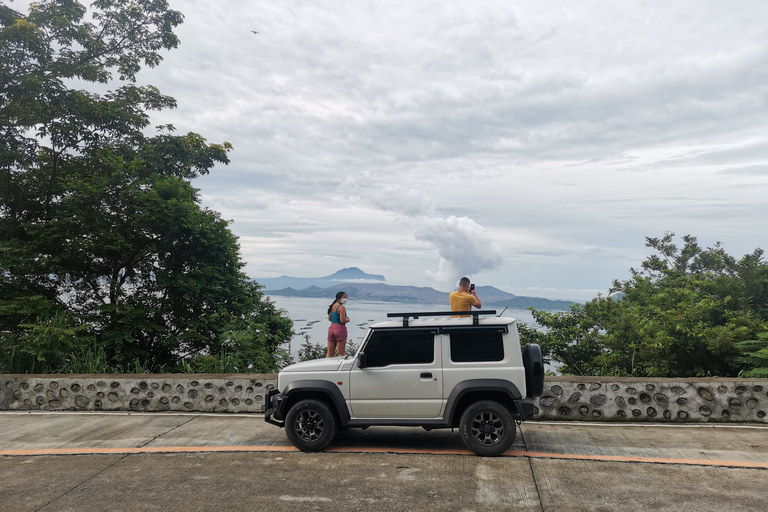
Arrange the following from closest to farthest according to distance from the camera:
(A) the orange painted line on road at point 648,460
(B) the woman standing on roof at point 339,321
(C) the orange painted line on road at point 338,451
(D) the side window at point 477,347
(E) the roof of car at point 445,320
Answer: (A) the orange painted line on road at point 648,460 < (C) the orange painted line on road at point 338,451 < (D) the side window at point 477,347 < (E) the roof of car at point 445,320 < (B) the woman standing on roof at point 339,321

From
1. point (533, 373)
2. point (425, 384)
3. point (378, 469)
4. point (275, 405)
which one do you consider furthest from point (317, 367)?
point (533, 373)

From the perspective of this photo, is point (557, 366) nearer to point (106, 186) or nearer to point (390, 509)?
point (390, 509)

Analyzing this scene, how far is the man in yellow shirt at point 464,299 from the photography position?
9008 millimetres

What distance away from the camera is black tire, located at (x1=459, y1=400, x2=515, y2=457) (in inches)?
275

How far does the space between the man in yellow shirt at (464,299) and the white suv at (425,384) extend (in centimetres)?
143

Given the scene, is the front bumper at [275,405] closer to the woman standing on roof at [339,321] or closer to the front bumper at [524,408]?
the woman standing on roof at [339,321]

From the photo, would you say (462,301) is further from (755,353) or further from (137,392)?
(137,392)

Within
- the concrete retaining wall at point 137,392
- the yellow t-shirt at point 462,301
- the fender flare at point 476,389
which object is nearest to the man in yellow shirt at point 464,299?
the yellow t-shirt at point 462,301

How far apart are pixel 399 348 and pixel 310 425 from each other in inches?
60.8

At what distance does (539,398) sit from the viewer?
29.8 ft

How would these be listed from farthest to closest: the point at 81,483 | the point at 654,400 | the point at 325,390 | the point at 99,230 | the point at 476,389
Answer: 1. the point at 99,230
2. the point at 654,400
3. the point at 325,390
4. the point at 476,389
5. the point at 81,483

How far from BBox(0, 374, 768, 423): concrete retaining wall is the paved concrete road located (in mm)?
354

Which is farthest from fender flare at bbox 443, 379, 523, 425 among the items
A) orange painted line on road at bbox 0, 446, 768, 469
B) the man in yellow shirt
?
the man in yellow shirt

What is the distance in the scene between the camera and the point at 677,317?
39.3ft
